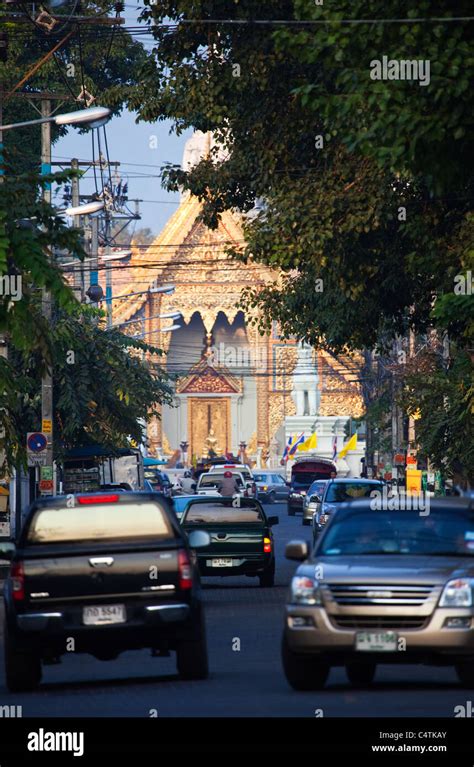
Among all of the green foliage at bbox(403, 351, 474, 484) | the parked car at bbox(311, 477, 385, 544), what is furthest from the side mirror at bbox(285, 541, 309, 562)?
the green foliage at bbox(403, 351, 474, 484)

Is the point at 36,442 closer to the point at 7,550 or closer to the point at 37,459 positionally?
the point at 37,459

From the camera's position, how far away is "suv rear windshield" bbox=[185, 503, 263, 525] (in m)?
31.4

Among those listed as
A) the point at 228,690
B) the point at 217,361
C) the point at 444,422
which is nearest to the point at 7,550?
the point at 228,690

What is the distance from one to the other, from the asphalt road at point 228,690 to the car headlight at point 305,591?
0.73 meters

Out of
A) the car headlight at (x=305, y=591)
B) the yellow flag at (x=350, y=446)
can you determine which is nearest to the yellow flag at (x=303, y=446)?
the yellow flag at (x=350, y=446)

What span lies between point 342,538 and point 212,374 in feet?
318

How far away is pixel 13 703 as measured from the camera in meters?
14.4

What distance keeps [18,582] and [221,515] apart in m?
16.1

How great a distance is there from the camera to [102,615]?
15.4 meters

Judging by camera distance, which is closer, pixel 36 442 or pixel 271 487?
pixel 36 442

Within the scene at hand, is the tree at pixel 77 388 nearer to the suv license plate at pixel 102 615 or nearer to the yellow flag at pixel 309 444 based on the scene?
the suv license plate at pixel 102 615
